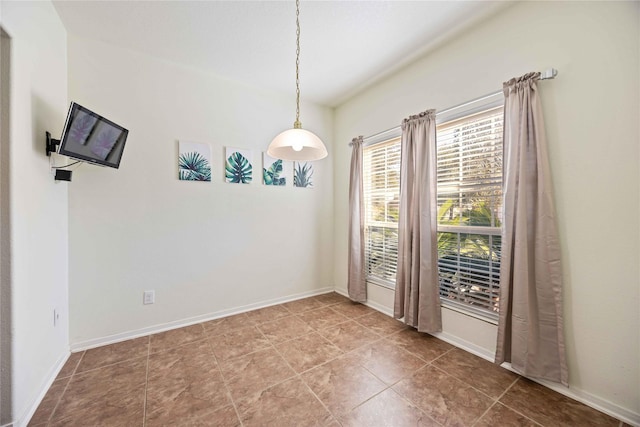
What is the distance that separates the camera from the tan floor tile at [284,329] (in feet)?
7.99

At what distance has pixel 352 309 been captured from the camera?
10.2 feet

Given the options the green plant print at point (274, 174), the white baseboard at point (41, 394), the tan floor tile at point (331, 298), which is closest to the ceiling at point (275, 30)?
the green plant print at point (274, 174)

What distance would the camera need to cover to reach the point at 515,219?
5.83 feet

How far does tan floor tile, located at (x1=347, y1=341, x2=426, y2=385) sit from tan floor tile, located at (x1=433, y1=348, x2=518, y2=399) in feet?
0.68

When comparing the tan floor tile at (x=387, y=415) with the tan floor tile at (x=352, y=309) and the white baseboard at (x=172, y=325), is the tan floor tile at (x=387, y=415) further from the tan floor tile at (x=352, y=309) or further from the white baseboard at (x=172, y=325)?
the white baseboard at (x=172, y=325)

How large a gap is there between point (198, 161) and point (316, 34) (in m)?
1.73

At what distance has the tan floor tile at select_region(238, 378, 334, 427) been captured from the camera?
145cm

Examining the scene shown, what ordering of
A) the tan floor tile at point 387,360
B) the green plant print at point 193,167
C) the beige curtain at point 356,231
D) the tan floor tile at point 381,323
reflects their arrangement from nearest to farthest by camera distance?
the tan floor tile at point 387,360
the tan floor tile at point 381,323
the green plant print at point 193,167
the beige curtain at point 356,231

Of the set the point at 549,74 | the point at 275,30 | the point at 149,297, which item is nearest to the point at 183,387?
the point at 149,297

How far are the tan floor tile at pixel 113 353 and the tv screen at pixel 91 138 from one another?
161 cm

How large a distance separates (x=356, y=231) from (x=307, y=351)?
1574 millimetres

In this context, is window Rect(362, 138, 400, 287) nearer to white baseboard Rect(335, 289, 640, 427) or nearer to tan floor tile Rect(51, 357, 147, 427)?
white baseboard Rect(335, 289, 640, 427)

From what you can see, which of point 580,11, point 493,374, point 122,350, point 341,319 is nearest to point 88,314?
point 122,350

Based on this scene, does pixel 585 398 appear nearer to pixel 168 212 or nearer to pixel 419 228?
pixel 419 228
